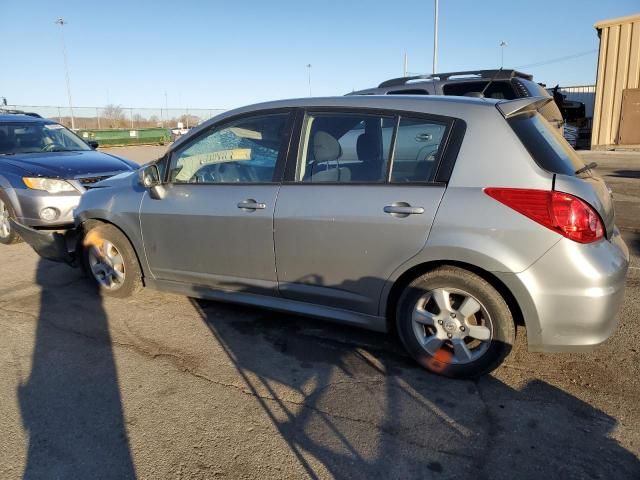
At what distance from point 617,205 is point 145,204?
7.55 meters

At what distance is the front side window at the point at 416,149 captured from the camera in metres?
Answer: 3.05

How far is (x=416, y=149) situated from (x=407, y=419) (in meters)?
1.62

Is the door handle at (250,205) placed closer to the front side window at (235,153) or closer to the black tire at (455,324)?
the front side window at (235,153)

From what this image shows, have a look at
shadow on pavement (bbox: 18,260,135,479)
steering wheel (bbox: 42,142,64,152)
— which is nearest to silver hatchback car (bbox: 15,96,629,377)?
shadow on pavement (bbox: 18,260,135,479)

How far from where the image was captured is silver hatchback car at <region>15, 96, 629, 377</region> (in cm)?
275

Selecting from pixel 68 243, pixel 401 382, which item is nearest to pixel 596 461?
pixel 401 382

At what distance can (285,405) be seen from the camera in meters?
2.84

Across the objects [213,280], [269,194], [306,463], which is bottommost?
[306,463]

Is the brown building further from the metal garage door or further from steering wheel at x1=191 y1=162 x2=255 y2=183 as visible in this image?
steering wheel at x1=191 y1=162 x2=255 y2=183

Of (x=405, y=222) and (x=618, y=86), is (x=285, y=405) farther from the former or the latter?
(x=618, y=86)

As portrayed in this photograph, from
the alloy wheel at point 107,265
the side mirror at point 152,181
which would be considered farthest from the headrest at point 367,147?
the alloy wheel at point 107,265

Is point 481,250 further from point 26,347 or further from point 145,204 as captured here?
point 26,347

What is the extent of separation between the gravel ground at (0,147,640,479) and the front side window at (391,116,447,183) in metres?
1.25

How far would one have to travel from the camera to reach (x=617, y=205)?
26.8 ft
